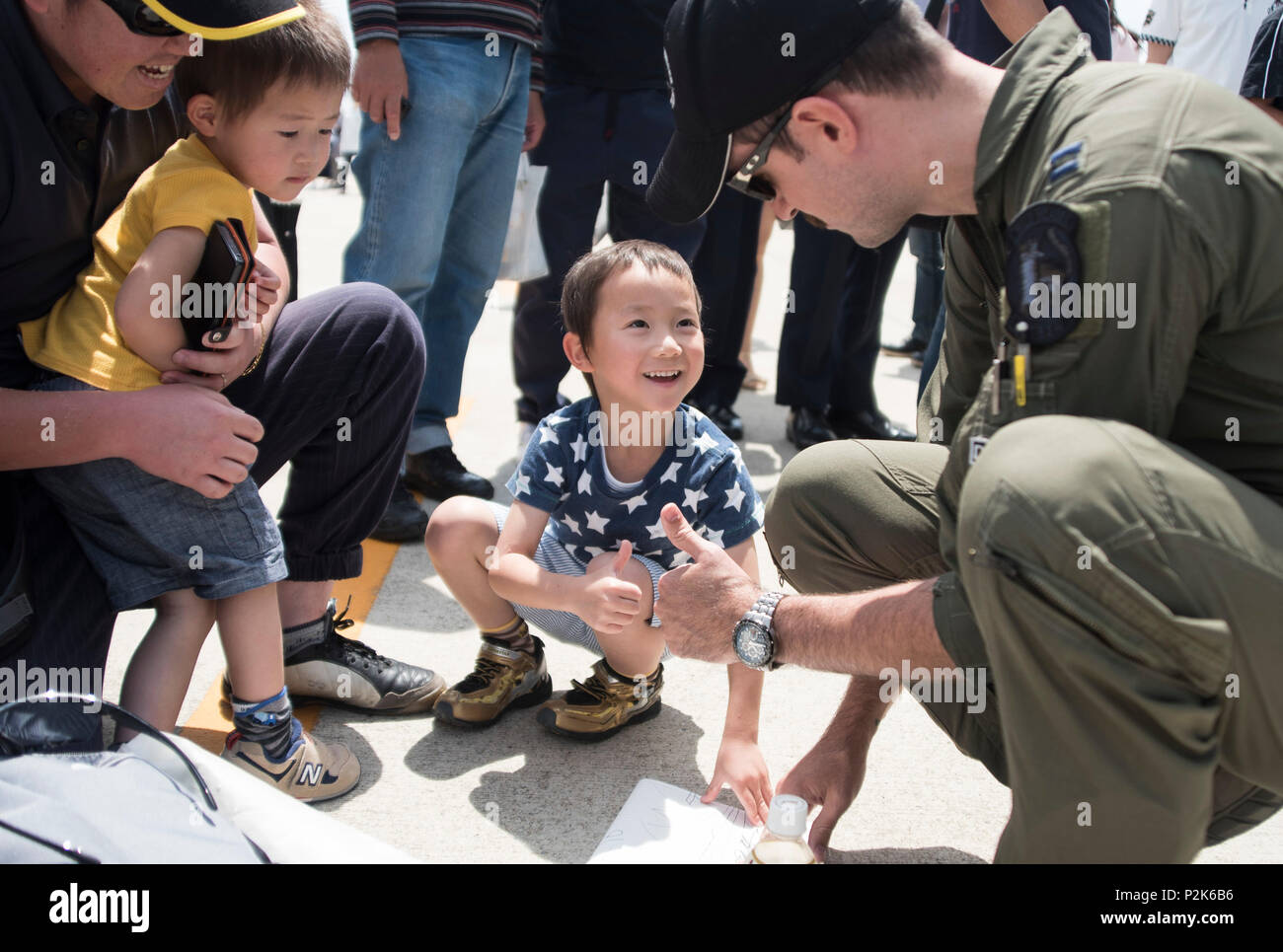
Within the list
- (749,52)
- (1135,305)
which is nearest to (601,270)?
(749,52)

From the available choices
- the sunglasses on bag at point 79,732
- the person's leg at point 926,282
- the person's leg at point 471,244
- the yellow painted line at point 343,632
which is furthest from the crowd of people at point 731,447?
the person's leg at point 926,282

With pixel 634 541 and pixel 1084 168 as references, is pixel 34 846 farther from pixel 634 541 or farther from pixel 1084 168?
pixel 1084 168

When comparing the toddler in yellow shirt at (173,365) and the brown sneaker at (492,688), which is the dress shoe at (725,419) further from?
the toddler in yellow shirt at (173,365)

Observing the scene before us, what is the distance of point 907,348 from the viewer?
21.1 feet

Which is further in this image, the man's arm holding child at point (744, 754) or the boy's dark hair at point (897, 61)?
the man's arm holding child at point (744, 754)

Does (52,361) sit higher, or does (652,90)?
(652,90)

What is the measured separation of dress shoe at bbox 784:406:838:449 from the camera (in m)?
4.64

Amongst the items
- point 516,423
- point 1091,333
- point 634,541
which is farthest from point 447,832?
point 516,423

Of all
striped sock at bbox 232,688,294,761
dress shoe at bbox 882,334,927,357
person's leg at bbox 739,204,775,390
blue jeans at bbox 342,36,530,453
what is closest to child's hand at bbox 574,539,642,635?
striped sock at bbox 232,688,294,761

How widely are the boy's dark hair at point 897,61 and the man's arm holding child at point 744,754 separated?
98 centimetres

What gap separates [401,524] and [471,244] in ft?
3.35

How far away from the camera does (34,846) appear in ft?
4.61

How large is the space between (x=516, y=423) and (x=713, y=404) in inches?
31.7

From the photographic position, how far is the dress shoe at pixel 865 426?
4.69 metres
